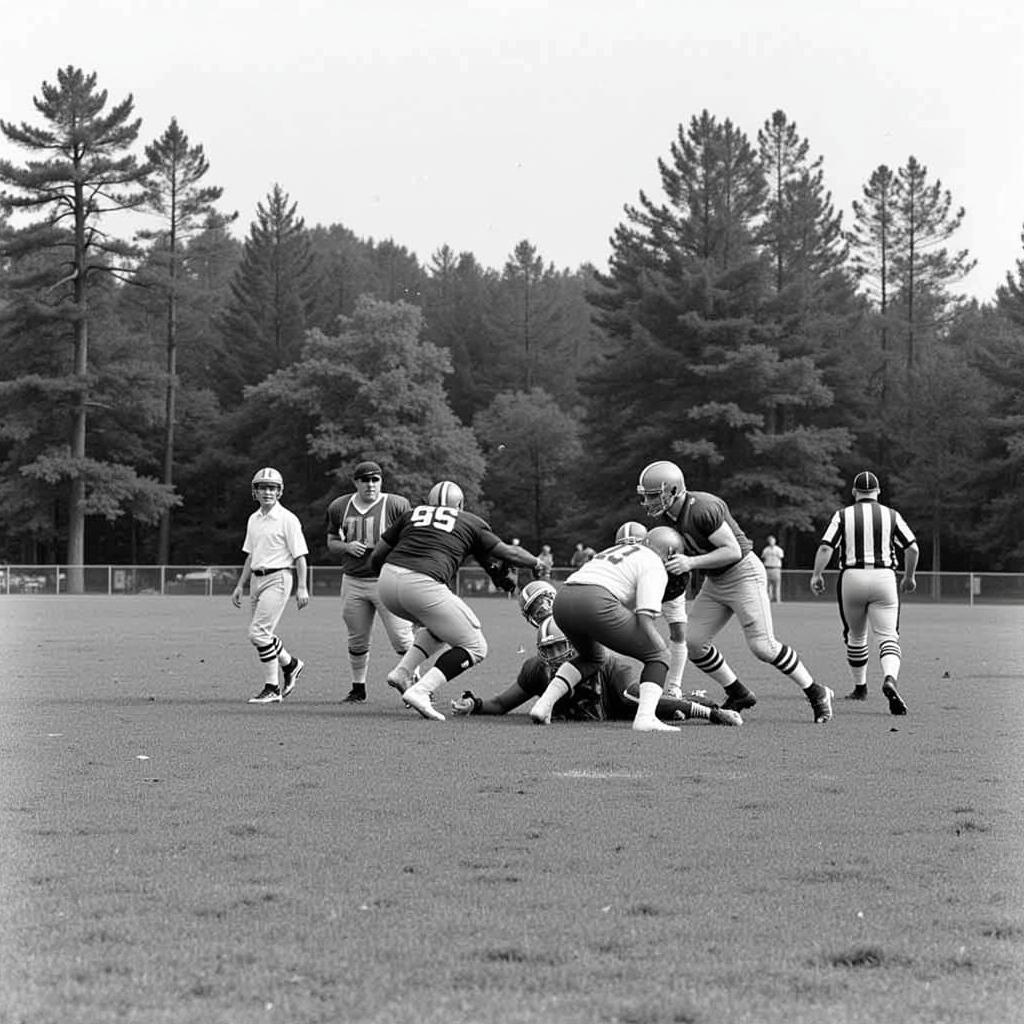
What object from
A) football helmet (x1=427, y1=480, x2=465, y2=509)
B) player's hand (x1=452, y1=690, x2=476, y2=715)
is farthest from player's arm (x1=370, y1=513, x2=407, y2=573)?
player's hand (x1=452, y1=690, x2=476, y2=715)

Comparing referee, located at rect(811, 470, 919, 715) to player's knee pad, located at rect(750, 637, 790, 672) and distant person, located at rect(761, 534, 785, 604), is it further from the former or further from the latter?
distant person, located at rect(761, 534, 785, 604)

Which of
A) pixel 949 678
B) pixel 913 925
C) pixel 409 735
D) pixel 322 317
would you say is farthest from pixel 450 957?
pixel 322 317

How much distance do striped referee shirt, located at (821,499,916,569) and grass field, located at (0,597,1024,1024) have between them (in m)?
1.43

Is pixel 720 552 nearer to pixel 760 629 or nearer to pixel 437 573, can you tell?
pixel 760 629

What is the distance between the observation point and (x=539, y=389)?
92.2 meters

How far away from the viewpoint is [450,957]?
18.1 feet

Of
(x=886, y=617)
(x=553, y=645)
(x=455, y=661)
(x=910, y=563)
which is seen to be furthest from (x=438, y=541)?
(x=910, y=563)

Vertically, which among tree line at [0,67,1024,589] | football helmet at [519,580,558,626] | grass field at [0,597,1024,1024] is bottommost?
grass field at [0,597,1024,1024]

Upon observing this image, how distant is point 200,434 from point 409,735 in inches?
2957

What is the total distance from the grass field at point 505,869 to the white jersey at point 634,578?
3.17 ft

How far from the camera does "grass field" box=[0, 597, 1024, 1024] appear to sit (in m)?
5.13

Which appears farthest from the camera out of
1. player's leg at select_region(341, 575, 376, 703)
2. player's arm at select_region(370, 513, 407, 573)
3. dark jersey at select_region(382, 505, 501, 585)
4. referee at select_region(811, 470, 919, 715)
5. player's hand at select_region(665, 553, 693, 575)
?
player's leg at select_region(341, 575, 376, 703)

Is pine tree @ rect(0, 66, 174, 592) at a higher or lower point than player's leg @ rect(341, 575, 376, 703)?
higher

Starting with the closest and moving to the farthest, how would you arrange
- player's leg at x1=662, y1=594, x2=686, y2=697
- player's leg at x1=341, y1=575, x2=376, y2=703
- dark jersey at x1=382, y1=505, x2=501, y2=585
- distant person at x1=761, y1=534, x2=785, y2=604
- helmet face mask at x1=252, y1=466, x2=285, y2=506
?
dark jersey at x1=382, y1=505, x2=501, y2=585 < player's leg at x1=662, y1=594, x2=686, y2=697 < helmet face mask at x1=252, y1=466, x2=285, y2=506 < player's leg at x1=341, y1=575, x2=376, y2=703 < distant person at x1=761, y1=534, x2=785, y2=604
